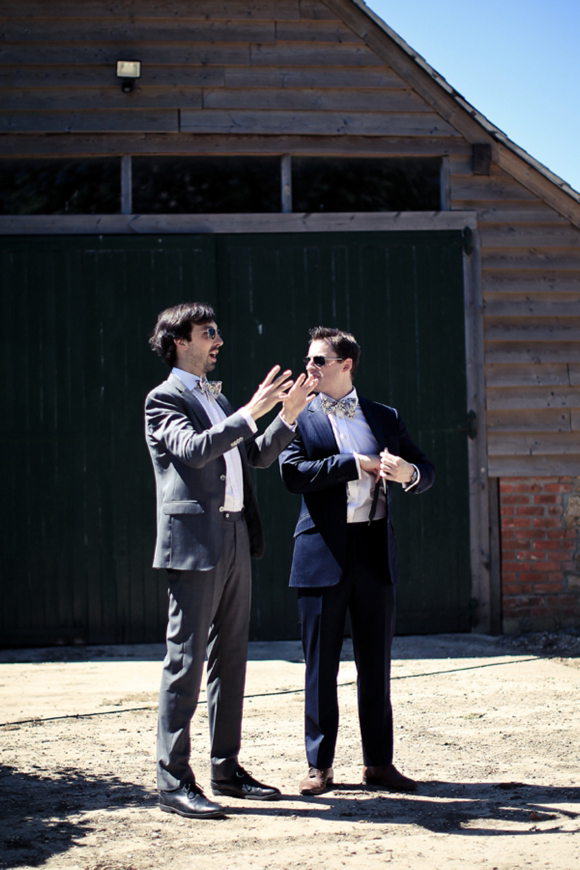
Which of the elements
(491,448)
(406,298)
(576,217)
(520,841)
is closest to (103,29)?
(406,298)

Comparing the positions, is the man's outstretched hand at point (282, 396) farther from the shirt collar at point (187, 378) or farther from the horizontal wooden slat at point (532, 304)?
the horizontal wooden slat at point (532, 304)

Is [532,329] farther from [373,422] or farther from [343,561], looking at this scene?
[343,561]

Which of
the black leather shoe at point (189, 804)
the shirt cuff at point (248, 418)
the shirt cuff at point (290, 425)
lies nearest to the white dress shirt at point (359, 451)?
the shirt cuff at point (290, 425)

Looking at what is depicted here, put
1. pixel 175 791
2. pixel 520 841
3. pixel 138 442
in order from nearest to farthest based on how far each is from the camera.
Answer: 1. pixel 520 841
2. pixel 175 791
3. pixel 138 442

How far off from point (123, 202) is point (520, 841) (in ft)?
18.0

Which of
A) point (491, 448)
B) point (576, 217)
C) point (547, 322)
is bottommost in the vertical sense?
point (491, 448)

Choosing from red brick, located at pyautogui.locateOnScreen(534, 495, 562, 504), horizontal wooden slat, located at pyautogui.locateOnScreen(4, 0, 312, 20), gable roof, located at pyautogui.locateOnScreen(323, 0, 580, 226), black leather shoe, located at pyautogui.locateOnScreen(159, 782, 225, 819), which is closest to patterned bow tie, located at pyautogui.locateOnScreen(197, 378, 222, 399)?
black leather shoe, located at pyautogui.locateOnScreen(159, 782, 225, 819)

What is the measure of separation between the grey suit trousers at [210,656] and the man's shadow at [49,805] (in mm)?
307

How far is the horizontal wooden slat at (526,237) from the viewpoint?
23.7 ft

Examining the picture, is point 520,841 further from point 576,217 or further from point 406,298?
point 576,217

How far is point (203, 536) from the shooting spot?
3516 millimetres

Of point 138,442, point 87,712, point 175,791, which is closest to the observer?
point 175,791

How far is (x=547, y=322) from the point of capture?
7215mm

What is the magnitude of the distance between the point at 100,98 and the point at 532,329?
12.5ft
